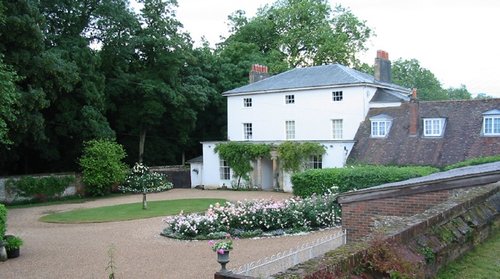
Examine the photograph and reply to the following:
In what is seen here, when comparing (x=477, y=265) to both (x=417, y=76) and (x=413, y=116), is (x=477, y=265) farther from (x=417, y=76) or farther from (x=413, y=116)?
(x=417, y=76)

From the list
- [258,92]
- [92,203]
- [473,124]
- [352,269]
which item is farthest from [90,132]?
[352,269]

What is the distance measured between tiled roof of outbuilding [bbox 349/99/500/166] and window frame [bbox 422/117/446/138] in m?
0.26

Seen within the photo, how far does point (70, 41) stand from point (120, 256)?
71.0ft

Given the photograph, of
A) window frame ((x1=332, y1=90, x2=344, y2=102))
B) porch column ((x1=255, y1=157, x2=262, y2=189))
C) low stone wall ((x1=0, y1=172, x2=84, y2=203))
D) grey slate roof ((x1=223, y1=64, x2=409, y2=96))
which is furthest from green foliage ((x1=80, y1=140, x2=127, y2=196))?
window frame ((x1=332, y1=90, x2=344, y2=102))

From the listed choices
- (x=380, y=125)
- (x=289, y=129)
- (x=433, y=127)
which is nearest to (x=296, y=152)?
(x=289, y=129)

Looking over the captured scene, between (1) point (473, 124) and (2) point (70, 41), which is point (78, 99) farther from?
(1) point (473, 124)

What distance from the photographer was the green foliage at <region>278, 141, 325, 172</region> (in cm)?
3106

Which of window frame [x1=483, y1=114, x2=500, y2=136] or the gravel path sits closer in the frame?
the gravel path

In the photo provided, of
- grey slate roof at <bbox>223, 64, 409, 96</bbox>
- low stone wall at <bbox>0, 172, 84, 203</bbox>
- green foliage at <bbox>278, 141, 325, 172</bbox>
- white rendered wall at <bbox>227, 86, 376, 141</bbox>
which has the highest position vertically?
grey slate roof at <bbox>223, 64, 409, 96</bbox>

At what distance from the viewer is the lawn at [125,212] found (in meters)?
21.8

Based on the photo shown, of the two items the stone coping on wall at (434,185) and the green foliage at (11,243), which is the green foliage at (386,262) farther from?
the green foliage at (11,243)

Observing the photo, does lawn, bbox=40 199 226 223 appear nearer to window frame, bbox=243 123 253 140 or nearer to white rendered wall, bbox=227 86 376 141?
white rendered wall, bbox=227 86 376 141

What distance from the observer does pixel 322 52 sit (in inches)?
1889

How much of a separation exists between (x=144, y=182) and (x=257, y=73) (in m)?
13.2
